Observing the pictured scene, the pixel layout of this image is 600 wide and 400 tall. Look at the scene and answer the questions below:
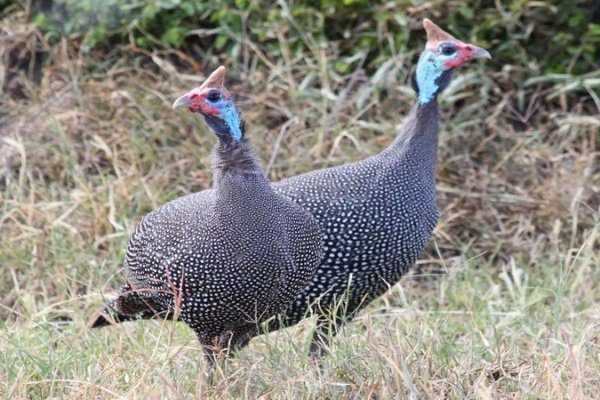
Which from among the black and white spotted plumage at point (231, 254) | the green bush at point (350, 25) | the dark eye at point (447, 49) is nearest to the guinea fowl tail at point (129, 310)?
the black and white spotted plumage at point (231, 254)

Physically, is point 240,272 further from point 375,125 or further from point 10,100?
point 10,100

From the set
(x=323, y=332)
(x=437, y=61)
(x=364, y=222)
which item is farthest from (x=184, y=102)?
(x=437, y=61)

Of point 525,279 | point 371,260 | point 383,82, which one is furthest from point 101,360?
point 383,82

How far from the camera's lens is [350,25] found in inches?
215

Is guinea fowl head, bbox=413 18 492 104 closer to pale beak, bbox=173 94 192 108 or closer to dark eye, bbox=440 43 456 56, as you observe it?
dark eye, bbox=440 43 456 56

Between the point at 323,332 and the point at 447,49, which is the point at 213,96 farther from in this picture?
the point at 447,49

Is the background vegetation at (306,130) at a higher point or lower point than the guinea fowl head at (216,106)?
lower

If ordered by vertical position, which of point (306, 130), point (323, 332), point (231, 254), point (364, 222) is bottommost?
point (323, 332)

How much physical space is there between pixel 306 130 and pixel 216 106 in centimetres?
189

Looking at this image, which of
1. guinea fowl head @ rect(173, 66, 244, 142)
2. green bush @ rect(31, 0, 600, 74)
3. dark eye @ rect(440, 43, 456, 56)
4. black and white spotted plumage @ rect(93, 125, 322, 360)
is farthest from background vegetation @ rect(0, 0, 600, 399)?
guinea fowl head @ rect(173, 66, 244, 142)

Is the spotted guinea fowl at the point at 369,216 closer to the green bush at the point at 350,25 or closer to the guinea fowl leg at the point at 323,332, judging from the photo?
the guinea fowl leg at the point at 323,332

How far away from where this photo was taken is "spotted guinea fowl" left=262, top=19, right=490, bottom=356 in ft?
11.8

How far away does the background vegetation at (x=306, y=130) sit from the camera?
4.45 meters

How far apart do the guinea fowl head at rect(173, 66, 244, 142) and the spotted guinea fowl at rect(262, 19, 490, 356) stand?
0.41 m
